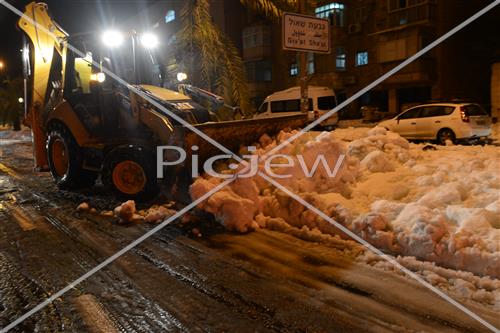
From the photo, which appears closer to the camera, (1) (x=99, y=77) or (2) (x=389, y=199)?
(2) (x=389, y=199)

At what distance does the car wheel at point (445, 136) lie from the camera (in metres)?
14.6

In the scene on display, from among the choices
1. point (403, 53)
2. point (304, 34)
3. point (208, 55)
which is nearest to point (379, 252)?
point (304, 34)

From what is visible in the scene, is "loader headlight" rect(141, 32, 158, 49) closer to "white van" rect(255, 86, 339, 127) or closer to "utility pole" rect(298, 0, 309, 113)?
"utility pole" rect(298, 0, 309, 113)

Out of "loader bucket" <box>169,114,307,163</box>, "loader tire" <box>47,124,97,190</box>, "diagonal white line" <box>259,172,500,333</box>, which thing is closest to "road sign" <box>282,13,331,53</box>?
"loader bucket" <box>169,114,307,163</box>

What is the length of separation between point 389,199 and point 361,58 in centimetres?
2844

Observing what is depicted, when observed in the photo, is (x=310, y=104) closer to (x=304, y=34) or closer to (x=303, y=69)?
(x=303, y=69)

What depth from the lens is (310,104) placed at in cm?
2309

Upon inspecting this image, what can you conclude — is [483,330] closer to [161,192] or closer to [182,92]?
[161,192]

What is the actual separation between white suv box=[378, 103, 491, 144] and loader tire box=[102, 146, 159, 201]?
10.5 meters

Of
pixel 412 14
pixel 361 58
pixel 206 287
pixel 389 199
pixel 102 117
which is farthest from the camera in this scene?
pixel 361 58

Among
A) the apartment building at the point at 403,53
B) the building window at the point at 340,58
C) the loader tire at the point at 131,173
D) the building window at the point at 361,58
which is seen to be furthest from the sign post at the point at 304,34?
the building window at the point at 340,58

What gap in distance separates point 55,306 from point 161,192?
14.4 feet

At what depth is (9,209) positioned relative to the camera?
27.3 ft

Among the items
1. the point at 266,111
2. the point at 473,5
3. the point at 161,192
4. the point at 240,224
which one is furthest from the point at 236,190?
the point at 473,5
